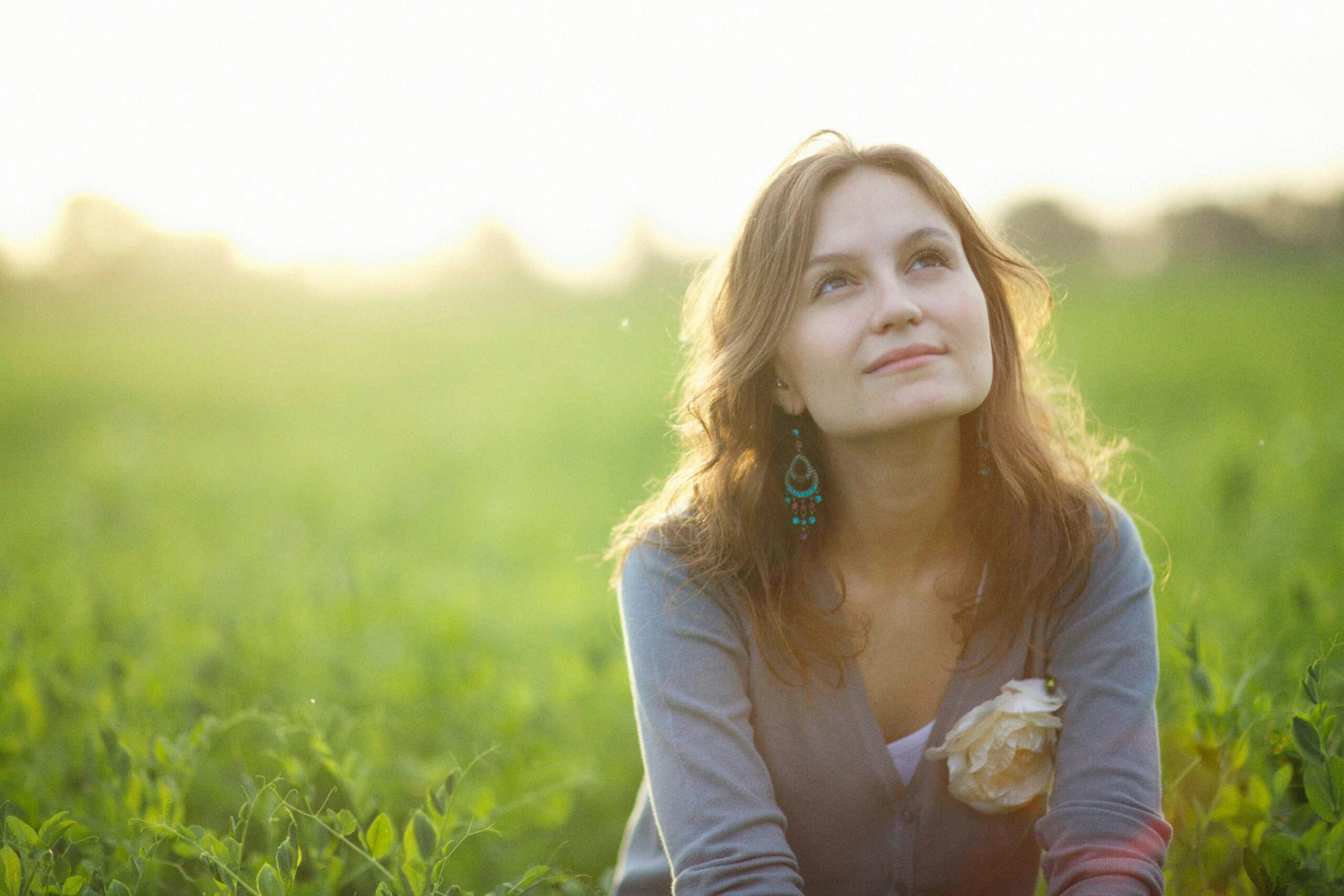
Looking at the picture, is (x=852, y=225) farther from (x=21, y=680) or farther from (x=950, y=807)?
(x=21, y=680)

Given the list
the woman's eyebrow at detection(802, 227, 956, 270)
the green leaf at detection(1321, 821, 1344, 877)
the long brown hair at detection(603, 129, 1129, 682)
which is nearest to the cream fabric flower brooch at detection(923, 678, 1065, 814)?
the long brown hair at detection(603, 129, 1129, 682)

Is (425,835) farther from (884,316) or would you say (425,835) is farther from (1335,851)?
(1335,851)

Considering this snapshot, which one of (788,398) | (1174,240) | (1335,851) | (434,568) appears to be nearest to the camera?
(1335,851)

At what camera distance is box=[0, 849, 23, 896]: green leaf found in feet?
5.50

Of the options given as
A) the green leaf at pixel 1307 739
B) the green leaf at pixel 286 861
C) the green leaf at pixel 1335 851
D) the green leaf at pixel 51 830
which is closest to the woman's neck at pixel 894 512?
the green leaf at pixel 1307 739

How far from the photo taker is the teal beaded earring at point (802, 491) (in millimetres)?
2164

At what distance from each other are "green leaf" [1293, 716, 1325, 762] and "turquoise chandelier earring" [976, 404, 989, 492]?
Answer: 0.72 m

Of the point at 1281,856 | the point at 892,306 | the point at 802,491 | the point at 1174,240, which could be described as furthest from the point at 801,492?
the point at 1174,240

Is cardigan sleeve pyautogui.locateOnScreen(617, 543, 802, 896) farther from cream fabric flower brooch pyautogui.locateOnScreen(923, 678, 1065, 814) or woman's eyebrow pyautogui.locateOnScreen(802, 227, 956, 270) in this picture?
woman's eyebrow pyautogui.locateOnScreen(802, 227, 956, 270)

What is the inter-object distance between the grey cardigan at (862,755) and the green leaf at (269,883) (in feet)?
2.23

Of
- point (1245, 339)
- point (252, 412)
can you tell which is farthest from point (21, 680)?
point (1245, 339)

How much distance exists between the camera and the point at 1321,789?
1628mm

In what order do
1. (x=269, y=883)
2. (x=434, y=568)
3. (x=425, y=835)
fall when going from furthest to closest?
1. (x=434, y=568)
2. (x=425, y=835)
3. (x=269, y=883)

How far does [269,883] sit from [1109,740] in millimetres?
1530
